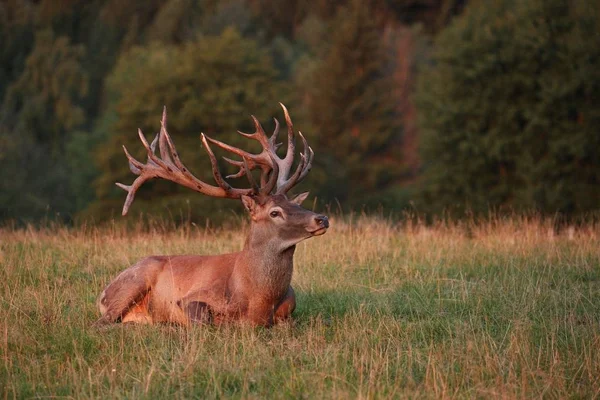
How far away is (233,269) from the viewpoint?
795cm

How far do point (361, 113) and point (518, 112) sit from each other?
1897 centimetres

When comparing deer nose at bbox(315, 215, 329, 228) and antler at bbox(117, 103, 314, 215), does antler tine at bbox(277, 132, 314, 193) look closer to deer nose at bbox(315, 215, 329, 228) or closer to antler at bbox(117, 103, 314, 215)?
antler at bbox(117, 103, 314, 215)

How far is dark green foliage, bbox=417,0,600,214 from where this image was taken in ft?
94.3

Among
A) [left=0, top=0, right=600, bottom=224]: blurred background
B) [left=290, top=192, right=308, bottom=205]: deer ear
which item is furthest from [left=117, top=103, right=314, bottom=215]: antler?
[left=0, top=0, right=600, bottom=224]: blurred background

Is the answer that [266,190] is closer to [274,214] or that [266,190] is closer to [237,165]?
[274,214]

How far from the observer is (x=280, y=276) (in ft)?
24.9

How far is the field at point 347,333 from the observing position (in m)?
5.93

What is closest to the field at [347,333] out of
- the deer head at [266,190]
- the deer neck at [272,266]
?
the deer neck at [272,266]

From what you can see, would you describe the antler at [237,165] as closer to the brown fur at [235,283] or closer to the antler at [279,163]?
the antler at [279,163]

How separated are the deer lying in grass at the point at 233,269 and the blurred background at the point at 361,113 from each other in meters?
8.08

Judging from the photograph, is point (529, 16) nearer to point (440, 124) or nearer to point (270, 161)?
point (440, 124)

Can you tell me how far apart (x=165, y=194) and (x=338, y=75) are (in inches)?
784

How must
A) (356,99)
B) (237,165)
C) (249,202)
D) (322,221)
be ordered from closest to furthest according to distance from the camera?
(322,221), (249,202), (237,165), (356,99)

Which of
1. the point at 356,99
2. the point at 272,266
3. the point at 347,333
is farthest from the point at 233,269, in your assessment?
the point at 356,99
